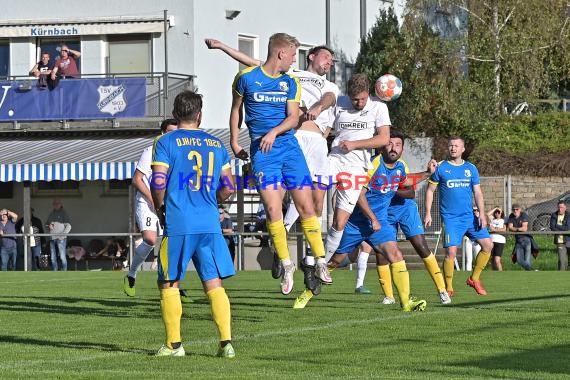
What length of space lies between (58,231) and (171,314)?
87.7 feet

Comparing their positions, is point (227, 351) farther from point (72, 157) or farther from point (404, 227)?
point (72, 157)

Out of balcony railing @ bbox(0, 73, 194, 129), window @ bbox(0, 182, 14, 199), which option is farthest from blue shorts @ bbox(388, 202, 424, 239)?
window @ bbox(0, 182, 14, 199)

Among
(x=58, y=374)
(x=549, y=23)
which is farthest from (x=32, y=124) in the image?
(x=58, y=374)

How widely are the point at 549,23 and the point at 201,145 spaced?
139ft

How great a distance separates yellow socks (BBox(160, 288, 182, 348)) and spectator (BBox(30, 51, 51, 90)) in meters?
28.8

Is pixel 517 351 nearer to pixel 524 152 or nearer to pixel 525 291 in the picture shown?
pixel 525 291

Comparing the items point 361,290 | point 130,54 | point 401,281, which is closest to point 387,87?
point 361,290

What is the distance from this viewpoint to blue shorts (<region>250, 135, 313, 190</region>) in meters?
12.2

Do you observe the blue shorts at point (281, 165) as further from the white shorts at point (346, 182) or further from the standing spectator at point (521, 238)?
the standing spectator at point (521, 238)

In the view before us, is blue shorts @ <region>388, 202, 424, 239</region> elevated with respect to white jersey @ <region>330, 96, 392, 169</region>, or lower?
lower

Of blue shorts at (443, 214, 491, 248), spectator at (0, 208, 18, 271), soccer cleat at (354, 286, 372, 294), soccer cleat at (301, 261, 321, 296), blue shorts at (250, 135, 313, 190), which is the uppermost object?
blue shorts at (250, 135, 313, 190)

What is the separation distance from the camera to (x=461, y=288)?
19422mm

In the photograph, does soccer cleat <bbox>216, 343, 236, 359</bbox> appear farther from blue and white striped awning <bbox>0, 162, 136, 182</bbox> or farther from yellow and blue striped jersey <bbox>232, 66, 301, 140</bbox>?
blue and white striped awning <bbox>0, 162, 136, 182</bbox>

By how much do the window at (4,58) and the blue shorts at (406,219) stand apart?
27356mm
